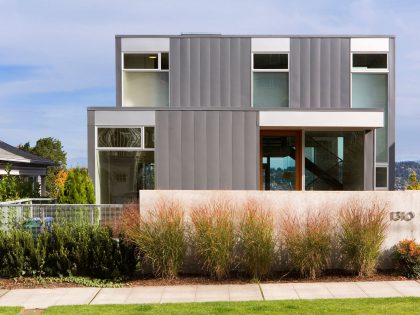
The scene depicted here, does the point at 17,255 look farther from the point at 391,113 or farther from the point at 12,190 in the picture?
the point at 391,113

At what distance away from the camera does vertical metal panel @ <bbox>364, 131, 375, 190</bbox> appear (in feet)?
51.2

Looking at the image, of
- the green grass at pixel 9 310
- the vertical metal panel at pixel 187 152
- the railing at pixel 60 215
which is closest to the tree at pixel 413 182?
the vertical metal panel at pixel 187 152

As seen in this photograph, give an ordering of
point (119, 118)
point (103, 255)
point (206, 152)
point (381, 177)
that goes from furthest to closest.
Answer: point (381, 177)
point (119, 118)
point (206, 152)
point (103, 255)

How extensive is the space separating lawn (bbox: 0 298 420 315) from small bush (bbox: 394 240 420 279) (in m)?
1.83

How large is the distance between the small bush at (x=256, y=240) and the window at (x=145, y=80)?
7.08m

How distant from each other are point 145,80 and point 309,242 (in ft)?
27.1

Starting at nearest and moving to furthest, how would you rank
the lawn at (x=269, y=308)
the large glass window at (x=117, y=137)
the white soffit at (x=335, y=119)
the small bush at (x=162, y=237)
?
the lawn at (x=269, y=308) < the small bush at (x=162, y=237) < the large glass window at (x=117, y=137) < the white soffit at (x=335, y=119)

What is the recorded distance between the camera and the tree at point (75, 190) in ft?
43.0

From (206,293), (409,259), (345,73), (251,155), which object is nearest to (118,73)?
(251,155)

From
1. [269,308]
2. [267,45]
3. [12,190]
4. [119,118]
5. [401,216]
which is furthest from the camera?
[267,45]

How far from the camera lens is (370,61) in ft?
55.2

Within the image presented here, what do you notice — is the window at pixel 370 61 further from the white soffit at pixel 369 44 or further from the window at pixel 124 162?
the window at pixel 124 162

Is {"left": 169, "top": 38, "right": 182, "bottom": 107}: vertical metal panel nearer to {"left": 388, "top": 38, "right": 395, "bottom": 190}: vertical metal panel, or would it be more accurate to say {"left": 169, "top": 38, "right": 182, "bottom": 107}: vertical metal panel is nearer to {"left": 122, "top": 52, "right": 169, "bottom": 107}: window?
{"left": 122, "top": 52, "right": 169, "bottom": 107}: window

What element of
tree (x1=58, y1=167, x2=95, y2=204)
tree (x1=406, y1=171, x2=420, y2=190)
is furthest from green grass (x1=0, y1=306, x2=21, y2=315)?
tree (x1=406, y1=171, x2=420, y2=190)
